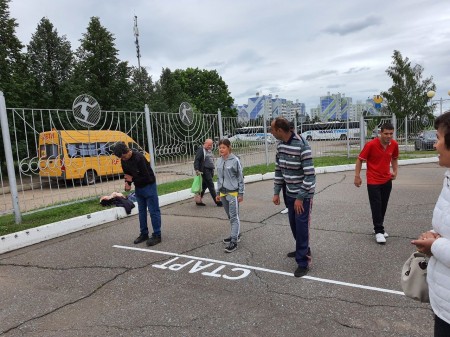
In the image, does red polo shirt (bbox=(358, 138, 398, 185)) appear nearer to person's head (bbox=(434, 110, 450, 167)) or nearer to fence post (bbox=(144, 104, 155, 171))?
person's head (bbox=(434, 110, 450, 167))

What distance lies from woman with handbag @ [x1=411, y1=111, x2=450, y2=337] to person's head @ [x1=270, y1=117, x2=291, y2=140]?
2311 mm

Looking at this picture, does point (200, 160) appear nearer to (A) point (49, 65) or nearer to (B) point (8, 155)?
(B) point (8, 155)

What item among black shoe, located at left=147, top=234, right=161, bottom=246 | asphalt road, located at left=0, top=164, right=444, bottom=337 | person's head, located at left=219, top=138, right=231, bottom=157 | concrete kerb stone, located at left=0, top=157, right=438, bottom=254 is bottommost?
asphalt road, located at left=0, top=164, right=444, bottom=337

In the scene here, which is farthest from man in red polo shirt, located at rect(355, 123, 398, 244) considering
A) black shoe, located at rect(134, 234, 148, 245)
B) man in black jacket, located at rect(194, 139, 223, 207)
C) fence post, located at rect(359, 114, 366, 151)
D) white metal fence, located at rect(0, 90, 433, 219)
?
fence post, located at rect(359, 114, 366, 151)

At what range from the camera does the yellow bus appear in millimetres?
7401

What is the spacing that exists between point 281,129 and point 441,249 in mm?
2603

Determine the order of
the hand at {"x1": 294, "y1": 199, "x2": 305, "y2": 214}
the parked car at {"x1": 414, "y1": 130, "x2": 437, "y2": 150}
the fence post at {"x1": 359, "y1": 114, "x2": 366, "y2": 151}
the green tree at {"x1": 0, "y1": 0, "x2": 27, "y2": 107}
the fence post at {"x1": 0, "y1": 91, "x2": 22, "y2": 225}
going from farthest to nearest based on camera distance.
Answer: the parked car at {"x1": 414, "y1": 130, "x2": 437, "y2": 150} < the green tree at {"x1": 0, "y1": 0, "x2": 27, "y2": 107} < the fence post at {"x1": 359, "y1": 114, "x2": 366, "y2": 151} < the fence post at {"x1": 0, "y1": 91, "x2": 22, "y2": 225} < the hand at {"x1": 294, "y1": 199, "x2": 305, "y2": 214}

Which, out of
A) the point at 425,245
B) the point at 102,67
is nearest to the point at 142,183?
the point at 425,245

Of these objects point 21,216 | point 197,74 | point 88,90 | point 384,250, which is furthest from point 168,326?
point 197,74

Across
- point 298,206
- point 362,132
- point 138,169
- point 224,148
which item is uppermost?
point 224,148

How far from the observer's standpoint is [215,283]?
159 inches

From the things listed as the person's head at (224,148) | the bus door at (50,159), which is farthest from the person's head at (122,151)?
the bus door at (50,159)

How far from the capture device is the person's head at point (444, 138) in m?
1.65

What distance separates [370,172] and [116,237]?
425cm
